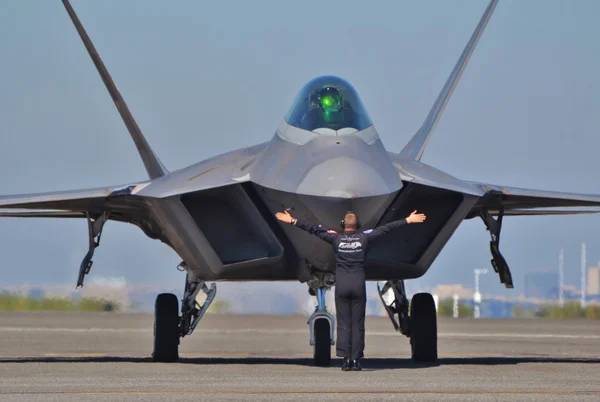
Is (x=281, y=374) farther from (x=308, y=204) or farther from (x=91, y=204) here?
(x=91, y=204)

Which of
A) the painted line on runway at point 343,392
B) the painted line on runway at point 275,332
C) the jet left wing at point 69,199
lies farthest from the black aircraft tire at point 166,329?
the painted line on runway at point 275,332

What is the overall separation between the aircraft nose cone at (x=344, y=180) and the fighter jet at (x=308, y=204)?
11 millimetres

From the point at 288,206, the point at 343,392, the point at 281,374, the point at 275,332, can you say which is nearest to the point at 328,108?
the point at 288,206

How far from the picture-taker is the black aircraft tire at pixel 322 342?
38.1 ft

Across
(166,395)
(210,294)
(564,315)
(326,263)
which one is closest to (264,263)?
(326,263)

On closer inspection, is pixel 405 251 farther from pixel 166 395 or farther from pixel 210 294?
pixel 166 395

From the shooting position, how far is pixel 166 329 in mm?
13430

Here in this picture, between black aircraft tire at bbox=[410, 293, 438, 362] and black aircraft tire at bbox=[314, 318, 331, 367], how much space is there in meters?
1.69

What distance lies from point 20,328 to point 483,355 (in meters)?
11.2

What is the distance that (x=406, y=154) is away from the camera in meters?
14.9

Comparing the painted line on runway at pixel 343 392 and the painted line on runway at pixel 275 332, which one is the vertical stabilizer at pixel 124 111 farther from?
the painted line on runway at pixel 275 332

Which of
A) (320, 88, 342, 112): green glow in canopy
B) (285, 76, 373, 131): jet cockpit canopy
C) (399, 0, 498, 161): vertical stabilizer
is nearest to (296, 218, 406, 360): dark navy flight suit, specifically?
(285, 76, 373, 131): jet cockpit canopy

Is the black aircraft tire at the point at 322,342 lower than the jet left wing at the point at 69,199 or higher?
lower

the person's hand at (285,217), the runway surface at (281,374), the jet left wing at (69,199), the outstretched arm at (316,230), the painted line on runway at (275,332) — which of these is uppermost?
the jet left wing at (69,199)
